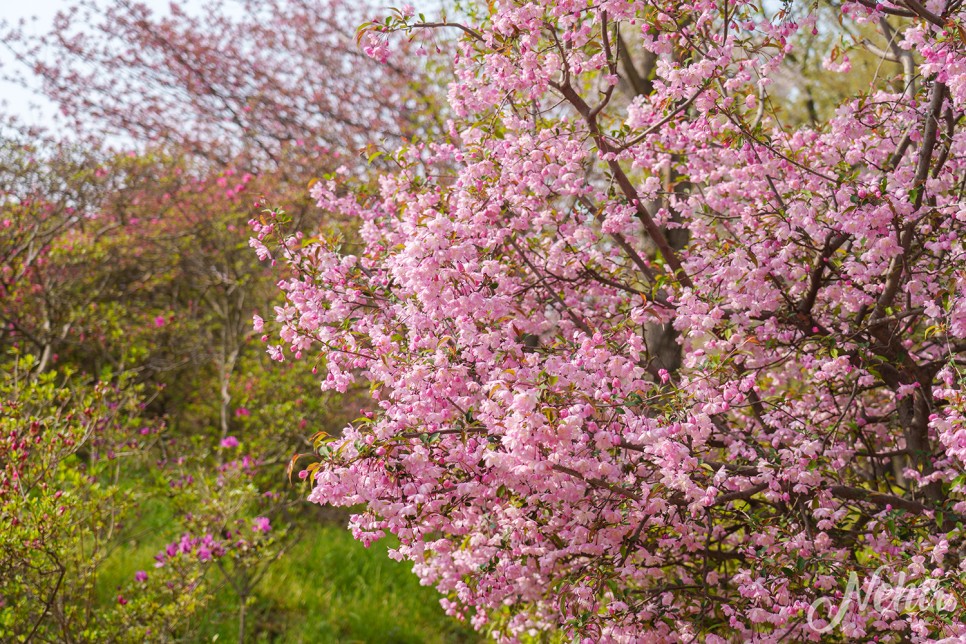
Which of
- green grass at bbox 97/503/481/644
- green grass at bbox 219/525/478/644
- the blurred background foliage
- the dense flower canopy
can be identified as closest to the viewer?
the dense flower canopy

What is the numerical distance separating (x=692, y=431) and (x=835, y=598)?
1.00 metres

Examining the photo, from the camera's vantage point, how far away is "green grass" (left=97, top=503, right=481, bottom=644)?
19.3 feet

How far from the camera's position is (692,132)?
3.39m

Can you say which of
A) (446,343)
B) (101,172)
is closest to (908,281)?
(446,343)

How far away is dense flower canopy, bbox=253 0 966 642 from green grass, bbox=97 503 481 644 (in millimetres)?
2450

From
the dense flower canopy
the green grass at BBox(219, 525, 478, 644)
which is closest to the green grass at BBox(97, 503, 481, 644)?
the green grass at BBox(219, 525, 478, 644)

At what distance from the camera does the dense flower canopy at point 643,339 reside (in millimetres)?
2859

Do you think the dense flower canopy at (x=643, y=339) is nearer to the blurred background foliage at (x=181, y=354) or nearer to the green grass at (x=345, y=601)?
the blurred background foliage at (x=181, y=354)

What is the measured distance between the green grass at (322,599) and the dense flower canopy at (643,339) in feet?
8.04

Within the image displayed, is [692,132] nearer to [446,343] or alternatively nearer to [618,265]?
[618,265]

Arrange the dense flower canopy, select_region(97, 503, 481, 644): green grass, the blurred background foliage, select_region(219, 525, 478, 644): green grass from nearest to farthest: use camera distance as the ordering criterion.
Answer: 1. the dense flower canopy
2. the blurred background foliage
3. select_region(97, 503, 481, 644): green grass
4. select_region(219, 525, 478, 644): green grass

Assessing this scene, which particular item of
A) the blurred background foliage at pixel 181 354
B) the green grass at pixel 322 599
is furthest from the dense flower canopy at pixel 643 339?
the green grass at pixel 322 599

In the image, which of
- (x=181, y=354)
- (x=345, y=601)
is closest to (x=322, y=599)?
(x=345, y=601)

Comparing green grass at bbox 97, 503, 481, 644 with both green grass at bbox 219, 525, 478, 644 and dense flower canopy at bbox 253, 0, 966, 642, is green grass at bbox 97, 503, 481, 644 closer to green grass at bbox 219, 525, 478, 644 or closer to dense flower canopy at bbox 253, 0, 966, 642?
green grass at bbox 219, 525, 478, 644
